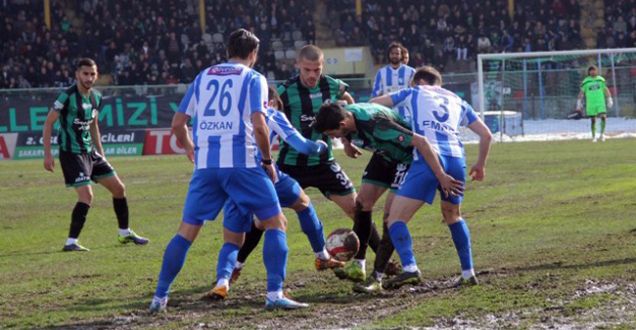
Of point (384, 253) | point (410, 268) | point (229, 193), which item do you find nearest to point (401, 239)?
point (410, 268)

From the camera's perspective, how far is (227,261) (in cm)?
893

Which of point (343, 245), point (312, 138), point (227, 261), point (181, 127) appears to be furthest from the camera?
point (312, 138)

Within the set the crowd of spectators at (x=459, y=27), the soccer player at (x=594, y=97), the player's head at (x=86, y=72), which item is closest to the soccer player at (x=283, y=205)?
the player's head at (x=86, y=72)

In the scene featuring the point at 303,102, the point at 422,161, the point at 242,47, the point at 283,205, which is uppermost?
the point at 242,47

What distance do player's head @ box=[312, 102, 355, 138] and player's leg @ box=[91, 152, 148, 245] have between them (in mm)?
5406

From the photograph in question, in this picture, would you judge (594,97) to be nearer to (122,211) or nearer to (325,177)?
(122,211)

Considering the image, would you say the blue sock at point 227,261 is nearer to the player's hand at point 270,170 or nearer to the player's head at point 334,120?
the player's hand at point 270,170

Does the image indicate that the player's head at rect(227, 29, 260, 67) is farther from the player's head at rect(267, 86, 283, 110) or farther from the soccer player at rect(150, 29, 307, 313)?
the player's head at rect(267, 86, 283, 110)

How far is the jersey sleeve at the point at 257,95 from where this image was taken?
8039 millimetres

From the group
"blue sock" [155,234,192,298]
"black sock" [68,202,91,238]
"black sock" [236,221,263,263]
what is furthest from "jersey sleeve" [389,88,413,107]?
"black sock" [68,202,91,238]

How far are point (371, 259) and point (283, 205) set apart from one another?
1.69 meters

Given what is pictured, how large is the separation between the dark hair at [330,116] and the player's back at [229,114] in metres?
0.47

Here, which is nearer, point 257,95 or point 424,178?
point 257,95

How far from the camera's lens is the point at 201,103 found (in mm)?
8148
